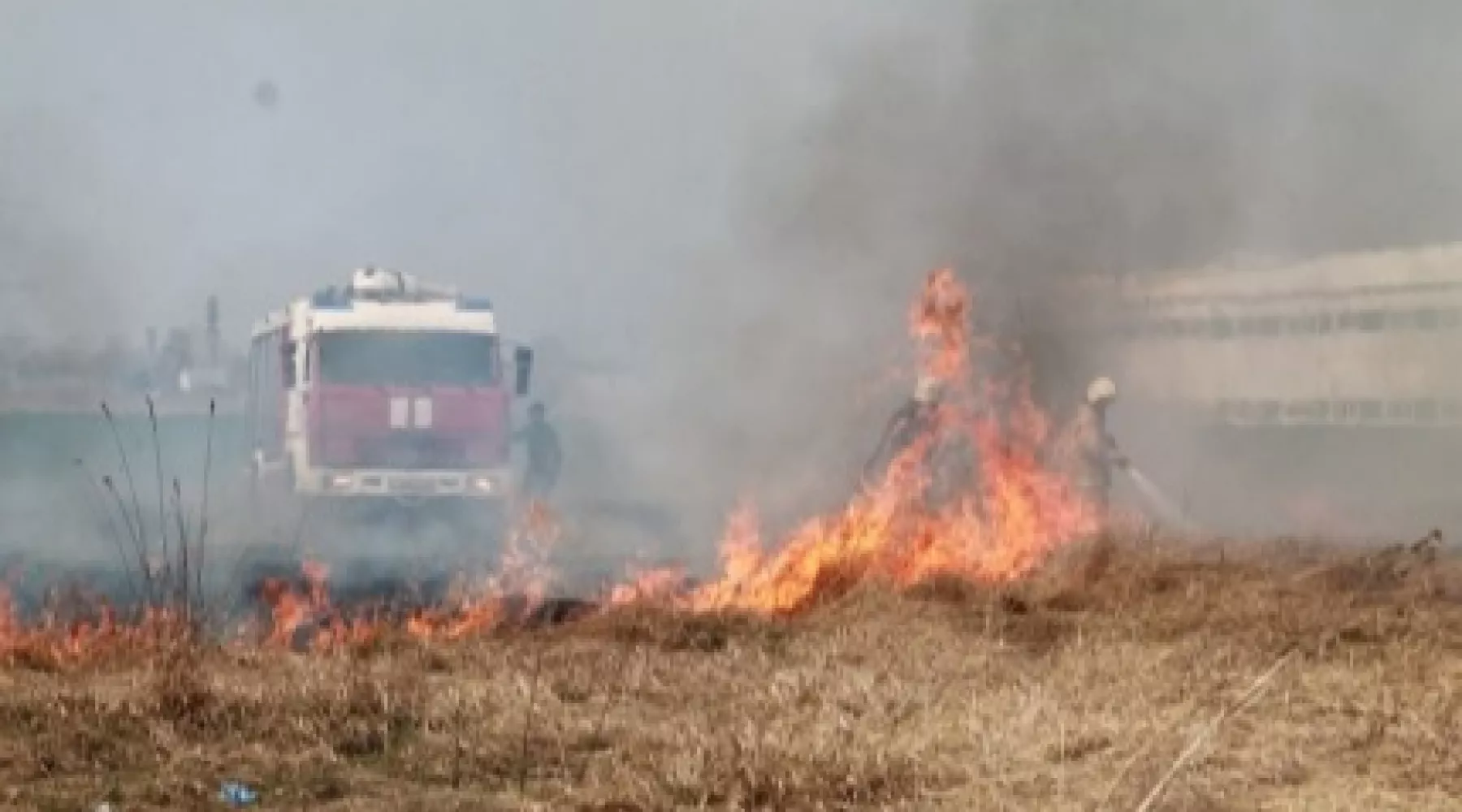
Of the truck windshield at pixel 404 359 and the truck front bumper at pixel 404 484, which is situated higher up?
the truck windshield at pixel 404 359

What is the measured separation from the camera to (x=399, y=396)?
647 inches

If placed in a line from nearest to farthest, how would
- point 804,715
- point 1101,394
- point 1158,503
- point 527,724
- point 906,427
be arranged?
point 527,724
point 804,715
point 906,427
point 1101,394
point 1158,503

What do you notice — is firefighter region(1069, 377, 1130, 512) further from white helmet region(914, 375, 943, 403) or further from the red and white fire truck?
the red and white fire truck

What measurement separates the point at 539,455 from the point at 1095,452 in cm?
739

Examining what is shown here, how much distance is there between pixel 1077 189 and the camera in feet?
60.8

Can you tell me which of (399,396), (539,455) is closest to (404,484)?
(399,396)

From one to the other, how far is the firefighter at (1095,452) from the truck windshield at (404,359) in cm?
637

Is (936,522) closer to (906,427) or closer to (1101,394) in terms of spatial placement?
(906,427)

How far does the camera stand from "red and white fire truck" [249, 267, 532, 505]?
1631cm

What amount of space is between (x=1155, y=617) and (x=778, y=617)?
197 centimetres

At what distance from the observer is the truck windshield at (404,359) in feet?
53.8

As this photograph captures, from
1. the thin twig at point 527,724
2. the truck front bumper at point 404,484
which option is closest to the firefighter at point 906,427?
the thin twig at point 527,724

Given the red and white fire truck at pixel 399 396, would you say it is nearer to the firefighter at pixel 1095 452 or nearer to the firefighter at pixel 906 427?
the firefighter at pixel 906 427

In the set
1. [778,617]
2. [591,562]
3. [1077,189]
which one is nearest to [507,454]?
[591,562]
